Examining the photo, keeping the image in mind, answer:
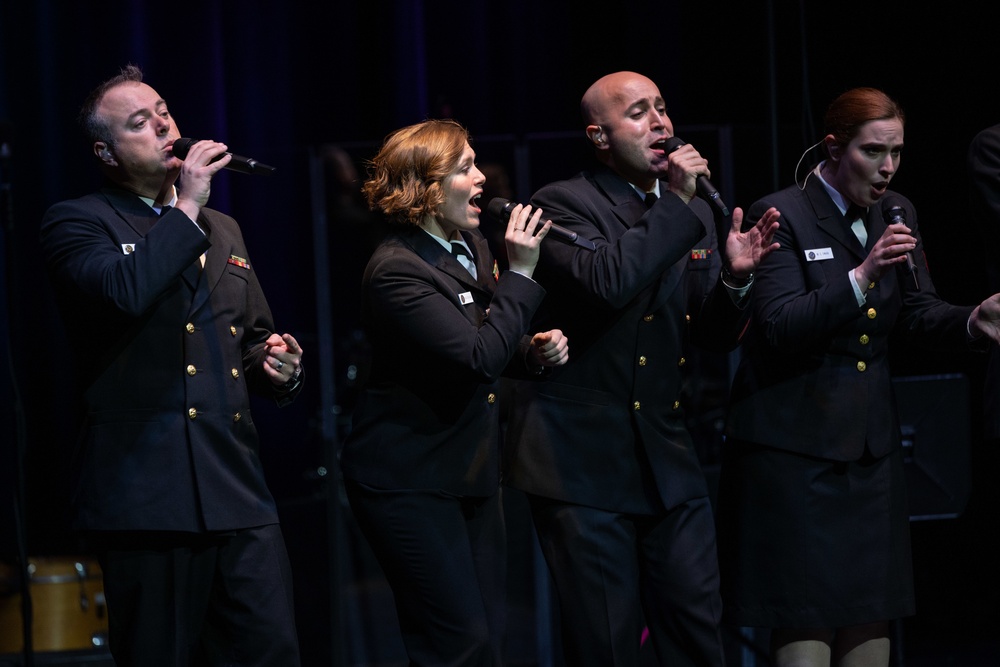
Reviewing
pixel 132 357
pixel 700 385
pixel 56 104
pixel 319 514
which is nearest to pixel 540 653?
pixel 700 385

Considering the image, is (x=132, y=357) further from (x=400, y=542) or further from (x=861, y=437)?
(x=861, y=437)

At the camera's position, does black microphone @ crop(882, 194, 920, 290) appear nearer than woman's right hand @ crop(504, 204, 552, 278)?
No

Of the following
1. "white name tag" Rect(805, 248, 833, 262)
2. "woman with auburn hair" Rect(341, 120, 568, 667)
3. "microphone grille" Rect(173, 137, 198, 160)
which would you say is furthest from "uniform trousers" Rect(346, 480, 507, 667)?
"white name tag" Rect(805, 248, 833, 262)

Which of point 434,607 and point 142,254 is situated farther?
point 434,607

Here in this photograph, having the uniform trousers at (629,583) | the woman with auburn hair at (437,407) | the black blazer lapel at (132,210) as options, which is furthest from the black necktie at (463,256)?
the black blazer lapel at (132,210)

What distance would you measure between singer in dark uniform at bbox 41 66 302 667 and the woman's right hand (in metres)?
0.53

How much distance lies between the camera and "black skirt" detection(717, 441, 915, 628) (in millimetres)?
2951

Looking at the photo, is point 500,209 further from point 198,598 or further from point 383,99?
point 383,99

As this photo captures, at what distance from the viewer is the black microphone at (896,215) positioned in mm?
2871

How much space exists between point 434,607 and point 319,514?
266 cm

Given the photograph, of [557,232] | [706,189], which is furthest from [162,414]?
[706,189]

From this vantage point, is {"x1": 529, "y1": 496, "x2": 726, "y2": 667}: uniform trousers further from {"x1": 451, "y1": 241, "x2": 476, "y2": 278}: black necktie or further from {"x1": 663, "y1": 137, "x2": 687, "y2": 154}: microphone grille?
{"x1": 663, "y1": 137, "x2": 687, "y2": 154}: microphone grille

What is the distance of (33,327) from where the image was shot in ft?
15.5

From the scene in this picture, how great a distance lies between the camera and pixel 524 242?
2.68m
